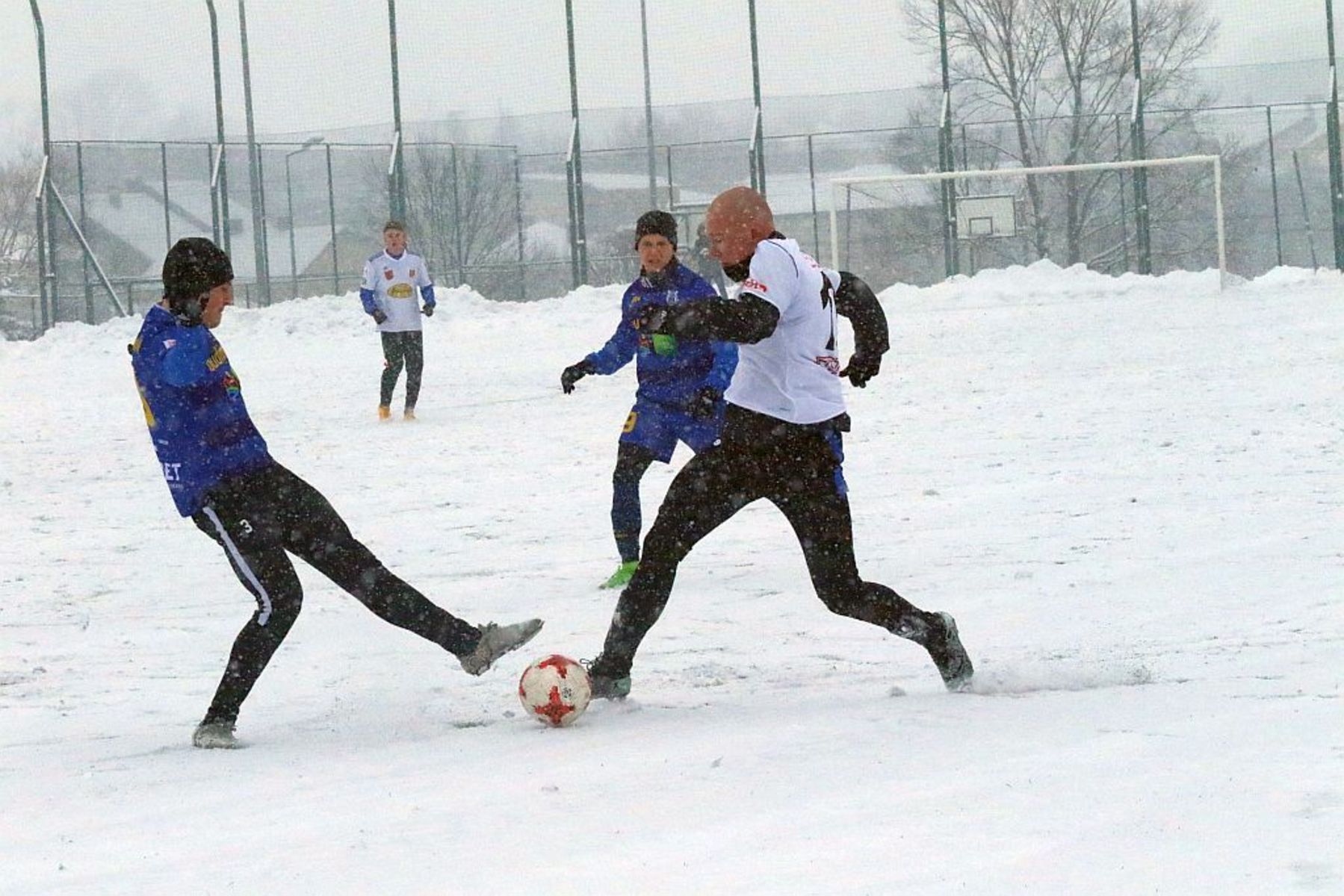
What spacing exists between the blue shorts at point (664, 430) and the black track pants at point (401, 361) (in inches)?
294

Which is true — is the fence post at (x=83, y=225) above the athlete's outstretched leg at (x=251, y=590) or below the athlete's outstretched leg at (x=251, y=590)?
above

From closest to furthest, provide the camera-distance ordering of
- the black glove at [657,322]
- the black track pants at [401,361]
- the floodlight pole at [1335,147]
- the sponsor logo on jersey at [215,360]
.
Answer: the black glove at [657,322] → the sponsor logo on jersey at [215,360] → the black track pants at [401,361] → the floodlight pole at [1335,147]

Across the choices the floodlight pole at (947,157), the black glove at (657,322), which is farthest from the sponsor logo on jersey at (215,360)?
the floodlight pole at (947,157)

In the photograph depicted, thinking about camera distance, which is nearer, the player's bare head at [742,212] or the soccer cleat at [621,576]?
the player's bare head at [742,212]

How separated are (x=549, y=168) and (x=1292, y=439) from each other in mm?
17344

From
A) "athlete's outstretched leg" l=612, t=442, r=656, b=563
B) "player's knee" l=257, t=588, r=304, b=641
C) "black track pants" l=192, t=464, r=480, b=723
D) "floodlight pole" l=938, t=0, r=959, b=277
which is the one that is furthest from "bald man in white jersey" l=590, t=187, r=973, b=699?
"floodlight pole" l=938, t=0, r=959, b=277

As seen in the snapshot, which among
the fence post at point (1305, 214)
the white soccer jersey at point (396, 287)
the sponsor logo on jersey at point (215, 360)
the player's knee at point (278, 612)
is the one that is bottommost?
the player's knee at point (278, 612)

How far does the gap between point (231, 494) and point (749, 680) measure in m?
1.82

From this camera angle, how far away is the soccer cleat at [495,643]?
17.5ft

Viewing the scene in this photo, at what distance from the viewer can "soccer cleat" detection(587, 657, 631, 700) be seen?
17.5 feet

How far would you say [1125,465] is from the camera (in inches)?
405

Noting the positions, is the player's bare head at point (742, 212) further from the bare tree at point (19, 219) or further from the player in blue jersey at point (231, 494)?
the bare tree at point (19, 219)

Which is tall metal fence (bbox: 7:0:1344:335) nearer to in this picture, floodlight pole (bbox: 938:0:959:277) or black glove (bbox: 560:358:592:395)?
floodlight pole (bbox: 938:0:959:277)

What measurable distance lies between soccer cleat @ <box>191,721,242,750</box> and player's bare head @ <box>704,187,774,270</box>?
2.04 meters
